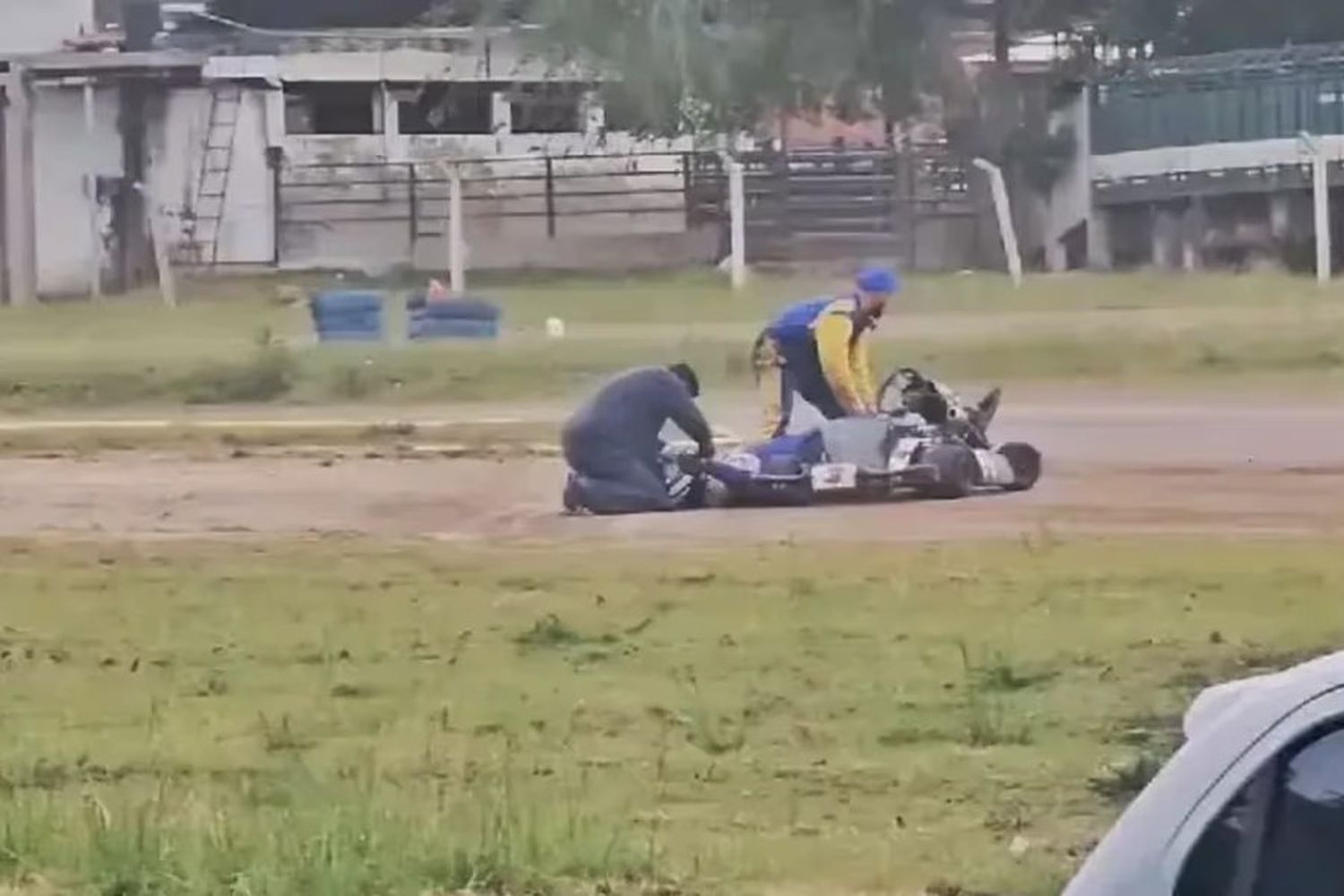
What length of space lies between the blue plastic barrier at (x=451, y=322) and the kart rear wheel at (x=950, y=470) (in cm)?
1062

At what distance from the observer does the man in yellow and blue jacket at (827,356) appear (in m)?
17.2

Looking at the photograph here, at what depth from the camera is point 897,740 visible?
32.2 ft

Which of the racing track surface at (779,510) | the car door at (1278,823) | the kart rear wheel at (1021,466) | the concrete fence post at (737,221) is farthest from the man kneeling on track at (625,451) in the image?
the concrete fence post at (737,221)

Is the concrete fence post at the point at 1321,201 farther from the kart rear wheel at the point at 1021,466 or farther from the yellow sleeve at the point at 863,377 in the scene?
the yellow sleeve at the point at 863,377

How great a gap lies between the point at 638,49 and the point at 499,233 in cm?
314

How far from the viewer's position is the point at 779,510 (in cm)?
1711

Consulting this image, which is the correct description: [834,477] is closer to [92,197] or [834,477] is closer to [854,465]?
[854,465]

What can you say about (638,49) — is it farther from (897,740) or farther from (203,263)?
(897,740)

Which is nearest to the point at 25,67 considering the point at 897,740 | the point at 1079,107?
the point at 1079,107

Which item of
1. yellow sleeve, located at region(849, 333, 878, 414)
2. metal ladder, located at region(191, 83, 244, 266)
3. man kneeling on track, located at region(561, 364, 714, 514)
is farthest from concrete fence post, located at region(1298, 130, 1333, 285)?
man kneeling on track, located at region(561, 364, 714, 514)

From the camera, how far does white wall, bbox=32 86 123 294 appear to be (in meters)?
37.9

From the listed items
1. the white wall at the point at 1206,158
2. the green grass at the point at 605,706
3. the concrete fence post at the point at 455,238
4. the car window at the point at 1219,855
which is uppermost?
the white wall at the point at 1206,158

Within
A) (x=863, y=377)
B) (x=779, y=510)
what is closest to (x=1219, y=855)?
(x=779, y=510)

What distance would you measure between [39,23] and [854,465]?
85.7 ft
